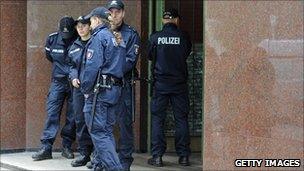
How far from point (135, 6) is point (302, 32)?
3020mm

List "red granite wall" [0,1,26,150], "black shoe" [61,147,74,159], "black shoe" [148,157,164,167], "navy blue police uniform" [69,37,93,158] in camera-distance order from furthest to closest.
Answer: "red granite wall" [0,1,26,150], "black shoe" [61,147,74,159], "black shoe" [148,157,164,167], "navy blue police uniform" [69,37,93,158]

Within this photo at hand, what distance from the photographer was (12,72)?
8.70 m

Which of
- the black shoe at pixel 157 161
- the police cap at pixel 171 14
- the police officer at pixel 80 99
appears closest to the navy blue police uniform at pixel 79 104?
the police officer at pixel 80 99

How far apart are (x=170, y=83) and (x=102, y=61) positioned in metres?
1.52

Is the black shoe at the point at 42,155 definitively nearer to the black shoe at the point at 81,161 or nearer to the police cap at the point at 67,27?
the black shoe at the point at 81,161

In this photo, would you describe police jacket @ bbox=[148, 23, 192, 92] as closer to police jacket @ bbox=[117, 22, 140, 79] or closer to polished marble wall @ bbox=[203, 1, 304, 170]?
police jacket @ bbox=[117, 22, 140, 79]

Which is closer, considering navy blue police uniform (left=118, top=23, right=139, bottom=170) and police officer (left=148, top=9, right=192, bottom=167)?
navy blue police uniform (left=118, top=23, right=139, bottom=170)

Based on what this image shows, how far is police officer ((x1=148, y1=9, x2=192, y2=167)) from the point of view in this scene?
792 centimetres

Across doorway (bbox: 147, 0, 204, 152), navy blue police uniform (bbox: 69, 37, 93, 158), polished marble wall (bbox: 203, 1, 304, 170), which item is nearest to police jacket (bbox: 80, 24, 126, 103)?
navy blue police uniform (bbox: 69, 37, 93, 158)

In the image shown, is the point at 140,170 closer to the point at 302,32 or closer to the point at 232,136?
the point at 232,136

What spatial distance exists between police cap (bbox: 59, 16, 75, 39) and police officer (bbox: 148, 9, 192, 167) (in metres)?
1.02

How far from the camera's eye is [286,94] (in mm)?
6219

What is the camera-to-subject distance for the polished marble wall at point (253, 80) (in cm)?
619

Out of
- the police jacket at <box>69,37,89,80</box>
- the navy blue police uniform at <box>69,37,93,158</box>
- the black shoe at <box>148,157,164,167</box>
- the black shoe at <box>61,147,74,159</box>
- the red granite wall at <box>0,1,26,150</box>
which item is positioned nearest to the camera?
the police jacket at <box>69,37,89,80</box>
